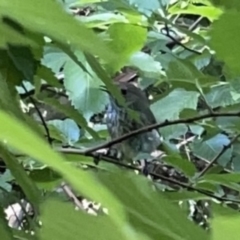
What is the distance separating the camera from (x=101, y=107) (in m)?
0.77

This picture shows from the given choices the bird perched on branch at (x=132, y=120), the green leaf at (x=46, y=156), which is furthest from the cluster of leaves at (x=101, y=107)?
the bird perched on branch at (x=132, y=120)

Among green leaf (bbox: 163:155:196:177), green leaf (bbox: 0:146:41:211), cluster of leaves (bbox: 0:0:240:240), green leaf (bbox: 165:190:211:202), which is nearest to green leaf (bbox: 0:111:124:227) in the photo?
cluster of leaves (bbox: 0:0:240:240)

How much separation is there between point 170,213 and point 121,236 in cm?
5

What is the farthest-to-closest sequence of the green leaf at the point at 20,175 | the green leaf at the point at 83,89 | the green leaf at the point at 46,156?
the green leaf at the point at 83,89, the green leaf at the point at 20,175, the green leaf at the point at 46,156

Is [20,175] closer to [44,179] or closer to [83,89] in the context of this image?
[44,179]

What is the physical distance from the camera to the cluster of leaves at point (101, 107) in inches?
4.5

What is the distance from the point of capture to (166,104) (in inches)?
30.8

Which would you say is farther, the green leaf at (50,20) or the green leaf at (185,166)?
the green leaf at (185,166)

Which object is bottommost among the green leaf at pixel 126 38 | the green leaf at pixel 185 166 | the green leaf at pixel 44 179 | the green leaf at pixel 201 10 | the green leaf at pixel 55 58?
the green leaf at pixel 185 166

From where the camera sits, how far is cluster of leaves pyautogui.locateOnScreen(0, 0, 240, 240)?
0.38ft

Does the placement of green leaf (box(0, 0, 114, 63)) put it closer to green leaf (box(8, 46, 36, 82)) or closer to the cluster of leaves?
the cluster of leaves

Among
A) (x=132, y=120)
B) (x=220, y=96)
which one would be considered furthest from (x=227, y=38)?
(x=132, y=120)

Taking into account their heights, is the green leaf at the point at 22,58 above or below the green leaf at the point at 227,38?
below

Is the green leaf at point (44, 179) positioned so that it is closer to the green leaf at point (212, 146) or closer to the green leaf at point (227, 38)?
the green leaf at point (227, 38)
